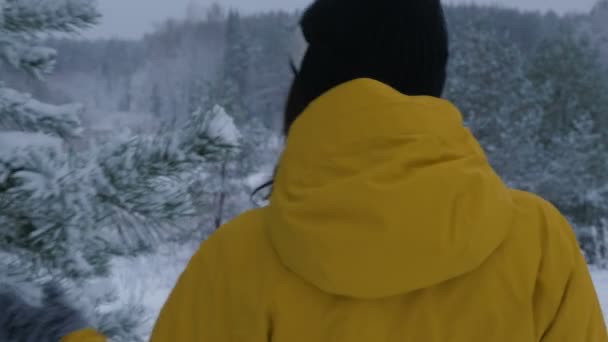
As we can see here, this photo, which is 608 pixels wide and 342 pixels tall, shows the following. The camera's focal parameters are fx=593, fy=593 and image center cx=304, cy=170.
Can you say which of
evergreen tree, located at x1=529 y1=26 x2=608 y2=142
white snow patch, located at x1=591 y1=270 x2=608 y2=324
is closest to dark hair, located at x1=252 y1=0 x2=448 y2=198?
white snow patch, located at x1=591 y1=270 x2=608 y2=324

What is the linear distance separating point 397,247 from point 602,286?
35.0ft

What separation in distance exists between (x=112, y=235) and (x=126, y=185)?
122 mm

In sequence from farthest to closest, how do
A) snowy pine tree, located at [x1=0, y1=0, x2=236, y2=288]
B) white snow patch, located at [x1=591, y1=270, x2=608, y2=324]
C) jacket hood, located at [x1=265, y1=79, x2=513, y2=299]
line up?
white snow patch, located at [x1=591, y1=270, x2=608, y2=324], snowy pine tree, located at [x1=0, y1=0, x2=236, y2=288], jacket hood, located at [x1=265, y1=79, x2=513, y2=299]

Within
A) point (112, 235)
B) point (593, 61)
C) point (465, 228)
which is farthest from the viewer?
point (593, 61)

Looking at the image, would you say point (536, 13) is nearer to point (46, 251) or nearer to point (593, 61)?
point (593, 61)

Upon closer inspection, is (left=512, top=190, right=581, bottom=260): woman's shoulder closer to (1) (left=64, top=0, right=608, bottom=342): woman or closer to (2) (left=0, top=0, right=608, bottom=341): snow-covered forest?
(1) (left=64, top=0, right=608, bottom=342): woman

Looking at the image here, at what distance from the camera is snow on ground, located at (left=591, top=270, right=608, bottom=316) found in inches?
327

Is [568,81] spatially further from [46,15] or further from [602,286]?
[46,15]

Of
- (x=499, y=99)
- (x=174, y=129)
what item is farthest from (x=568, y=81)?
(x=174, y=129)

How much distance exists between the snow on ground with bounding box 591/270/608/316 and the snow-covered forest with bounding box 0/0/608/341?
0.62 feet

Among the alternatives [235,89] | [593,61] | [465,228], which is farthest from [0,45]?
[593,61]

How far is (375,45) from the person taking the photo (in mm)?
695

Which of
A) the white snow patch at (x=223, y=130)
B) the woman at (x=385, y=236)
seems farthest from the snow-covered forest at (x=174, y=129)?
the woman at (x=385, y=236)

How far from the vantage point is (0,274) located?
2.99 feet
